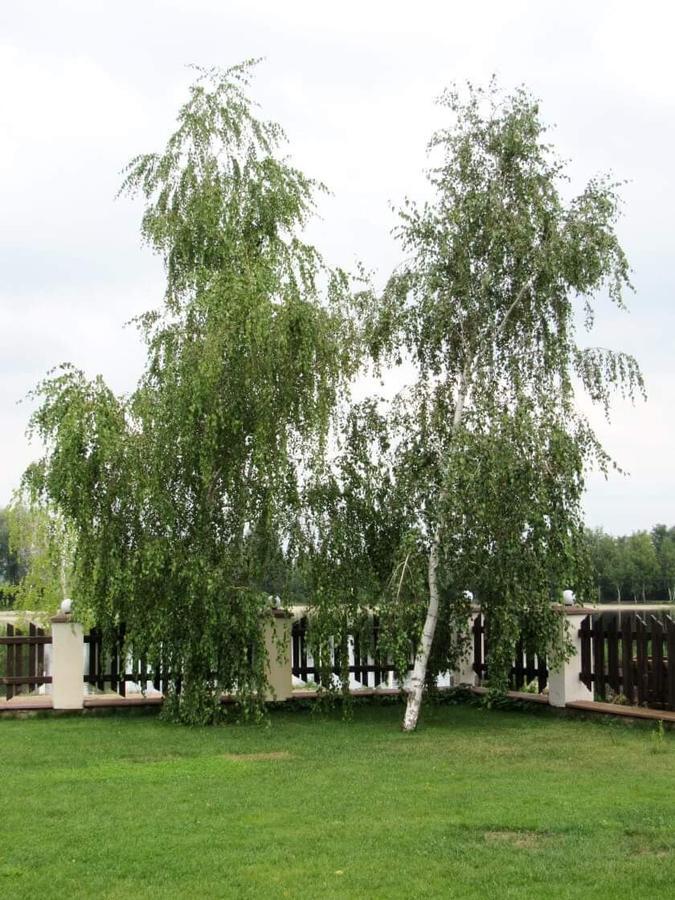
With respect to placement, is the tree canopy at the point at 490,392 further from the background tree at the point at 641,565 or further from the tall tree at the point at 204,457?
the background tree at the point at 641,565

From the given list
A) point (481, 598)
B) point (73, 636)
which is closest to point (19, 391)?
point (73, 636)

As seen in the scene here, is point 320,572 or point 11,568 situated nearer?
point 320,572

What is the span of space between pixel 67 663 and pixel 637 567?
7323 cm

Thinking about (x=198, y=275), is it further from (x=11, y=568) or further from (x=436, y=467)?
(x=11, y=568)

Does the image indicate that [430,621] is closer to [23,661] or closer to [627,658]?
[627,658]

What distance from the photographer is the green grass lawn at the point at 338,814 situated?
17.6ft

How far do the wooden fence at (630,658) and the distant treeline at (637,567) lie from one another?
6386 centimetres

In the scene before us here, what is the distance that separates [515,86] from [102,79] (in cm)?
492

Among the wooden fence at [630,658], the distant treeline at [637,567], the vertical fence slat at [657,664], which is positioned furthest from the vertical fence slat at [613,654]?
the distant treeline at [637,567]

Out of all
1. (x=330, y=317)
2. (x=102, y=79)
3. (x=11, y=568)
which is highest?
(x=102, y=79)

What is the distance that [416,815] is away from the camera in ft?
22.4

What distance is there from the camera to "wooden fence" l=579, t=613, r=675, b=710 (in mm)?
11656

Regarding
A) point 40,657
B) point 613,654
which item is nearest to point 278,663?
point 40,657

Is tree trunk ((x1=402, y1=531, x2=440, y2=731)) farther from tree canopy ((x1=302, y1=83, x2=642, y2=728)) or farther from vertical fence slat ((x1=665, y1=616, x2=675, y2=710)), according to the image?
vertical fence slat ((x1=665, y1=616, x2=675, y2=710))
